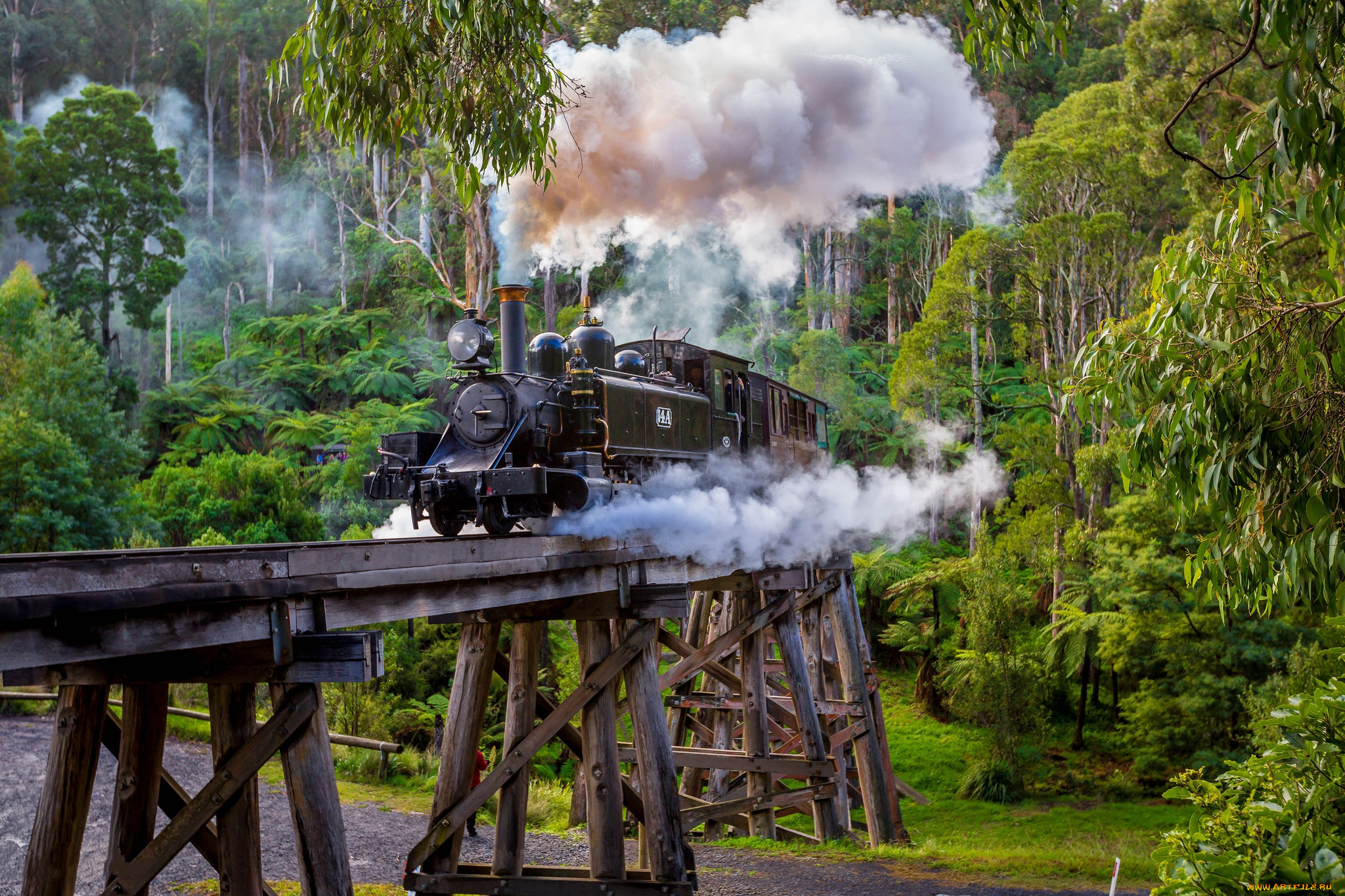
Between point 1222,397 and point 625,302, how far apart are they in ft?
111

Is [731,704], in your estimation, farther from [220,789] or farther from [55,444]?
[55,444]

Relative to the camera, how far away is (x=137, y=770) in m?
4.96

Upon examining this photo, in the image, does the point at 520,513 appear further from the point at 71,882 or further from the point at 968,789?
the point at 968,789

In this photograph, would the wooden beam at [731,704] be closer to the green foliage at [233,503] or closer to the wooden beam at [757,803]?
the wooden beam at [757,803]

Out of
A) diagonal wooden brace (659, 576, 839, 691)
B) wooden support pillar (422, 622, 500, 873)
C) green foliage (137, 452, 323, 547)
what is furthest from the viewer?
green foliage (137, 452, 323, 547)

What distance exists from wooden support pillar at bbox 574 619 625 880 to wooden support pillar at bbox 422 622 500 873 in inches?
30.3

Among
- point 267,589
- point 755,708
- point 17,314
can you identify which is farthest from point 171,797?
point 17,314

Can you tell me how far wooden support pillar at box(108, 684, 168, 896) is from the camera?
4898 mm

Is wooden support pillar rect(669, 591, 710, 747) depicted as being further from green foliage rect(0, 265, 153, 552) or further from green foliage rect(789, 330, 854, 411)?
green foliage rect(789, 330, 854, 411)

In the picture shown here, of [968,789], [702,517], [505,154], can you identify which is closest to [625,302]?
[968,789]

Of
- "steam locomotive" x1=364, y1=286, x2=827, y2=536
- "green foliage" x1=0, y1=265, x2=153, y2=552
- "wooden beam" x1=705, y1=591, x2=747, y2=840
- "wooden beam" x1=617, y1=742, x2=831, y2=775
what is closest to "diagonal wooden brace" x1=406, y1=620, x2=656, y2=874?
"steam locomotive" x1=364, y1=286, x2=827, y2=536

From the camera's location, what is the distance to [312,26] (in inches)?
215

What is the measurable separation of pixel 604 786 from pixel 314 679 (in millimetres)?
3092

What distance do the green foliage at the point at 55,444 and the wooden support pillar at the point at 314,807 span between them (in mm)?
19091
